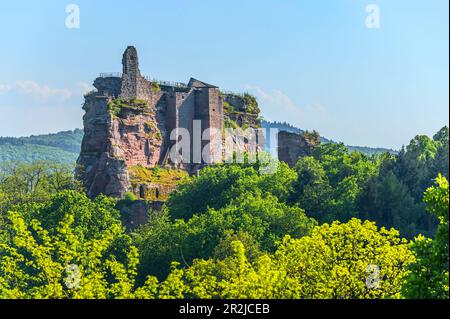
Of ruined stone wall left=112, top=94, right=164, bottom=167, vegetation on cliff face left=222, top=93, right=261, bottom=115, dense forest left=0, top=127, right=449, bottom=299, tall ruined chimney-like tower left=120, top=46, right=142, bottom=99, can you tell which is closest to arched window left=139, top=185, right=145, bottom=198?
ruined stone wall left=112, top=94, right=164, bottom=167

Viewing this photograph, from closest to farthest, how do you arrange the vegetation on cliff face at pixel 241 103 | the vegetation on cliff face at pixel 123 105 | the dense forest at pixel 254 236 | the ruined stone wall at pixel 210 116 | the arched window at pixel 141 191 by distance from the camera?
the dense forest at pixel 254 236 < the arched window at pixel 141 191 < the vegetation on cliff face at pixel 123 105 < the ruined stone wall at pixel 210 116 < the vegetation on cliff face at pixel 241 103

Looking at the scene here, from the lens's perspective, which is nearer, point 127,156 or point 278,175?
point 278,175

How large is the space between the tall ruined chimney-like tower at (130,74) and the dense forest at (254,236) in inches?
380

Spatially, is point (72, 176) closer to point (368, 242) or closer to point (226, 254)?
point (226, 254)

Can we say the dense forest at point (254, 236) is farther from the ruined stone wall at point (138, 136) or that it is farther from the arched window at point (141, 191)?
the ruined stone wall at point (138, 136)

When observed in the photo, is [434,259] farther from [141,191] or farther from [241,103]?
[241,103]

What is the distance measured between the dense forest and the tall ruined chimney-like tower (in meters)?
9.66

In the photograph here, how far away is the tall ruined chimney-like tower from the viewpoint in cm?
8475

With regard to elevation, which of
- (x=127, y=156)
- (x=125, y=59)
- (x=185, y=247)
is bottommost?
(x=185, y=247)

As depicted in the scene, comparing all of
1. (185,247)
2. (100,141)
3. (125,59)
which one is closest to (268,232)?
(185,247)

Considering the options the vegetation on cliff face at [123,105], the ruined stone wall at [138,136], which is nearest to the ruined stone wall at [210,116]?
the ruined stone wall at [138,136]

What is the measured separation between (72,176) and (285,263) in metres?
53.9

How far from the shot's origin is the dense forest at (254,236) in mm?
32469

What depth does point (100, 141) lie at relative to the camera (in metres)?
80.1
